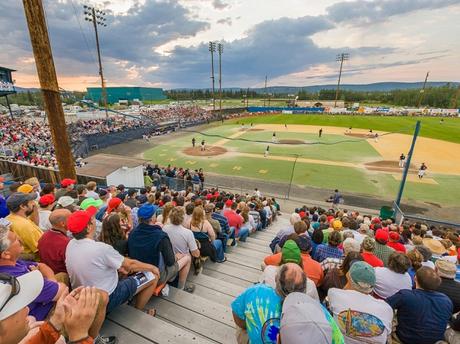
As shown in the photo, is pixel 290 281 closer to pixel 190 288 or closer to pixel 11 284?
pixel 11 284

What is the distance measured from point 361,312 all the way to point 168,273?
2595 mm

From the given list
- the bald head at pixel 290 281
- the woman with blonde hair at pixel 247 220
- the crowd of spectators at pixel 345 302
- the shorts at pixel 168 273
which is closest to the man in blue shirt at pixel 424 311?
the crowd of spectators at pixel 345 302

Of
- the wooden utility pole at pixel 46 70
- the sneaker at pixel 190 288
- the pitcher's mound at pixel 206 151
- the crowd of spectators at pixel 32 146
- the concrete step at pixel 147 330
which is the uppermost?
the wooden utility pole at pixel 46 70

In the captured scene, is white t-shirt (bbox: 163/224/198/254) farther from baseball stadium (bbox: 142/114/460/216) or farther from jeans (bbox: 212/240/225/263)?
baseball stadium (bbox: 142/114/460/216)

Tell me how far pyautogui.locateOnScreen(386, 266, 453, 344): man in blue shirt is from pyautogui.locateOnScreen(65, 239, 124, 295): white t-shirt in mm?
3629

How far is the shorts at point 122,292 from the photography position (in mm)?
2946

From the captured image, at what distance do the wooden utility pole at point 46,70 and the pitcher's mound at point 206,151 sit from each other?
68.6 feet

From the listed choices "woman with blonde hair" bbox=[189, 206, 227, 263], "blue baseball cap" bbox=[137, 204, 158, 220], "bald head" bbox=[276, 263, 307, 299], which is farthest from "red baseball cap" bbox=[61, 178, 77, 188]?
"bald head" bbox=[276, 263, 307, 299]

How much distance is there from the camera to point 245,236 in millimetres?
8070

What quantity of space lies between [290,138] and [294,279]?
36917 millimetres

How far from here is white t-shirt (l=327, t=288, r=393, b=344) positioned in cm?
242

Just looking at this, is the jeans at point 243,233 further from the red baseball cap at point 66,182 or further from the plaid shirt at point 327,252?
the red baseball cap at point 66,182

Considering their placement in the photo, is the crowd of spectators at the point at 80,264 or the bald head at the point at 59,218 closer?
the crowd of spectators at the point at 80,264

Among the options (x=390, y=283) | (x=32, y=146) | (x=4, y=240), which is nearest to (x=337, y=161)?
(x=390, y=283)
